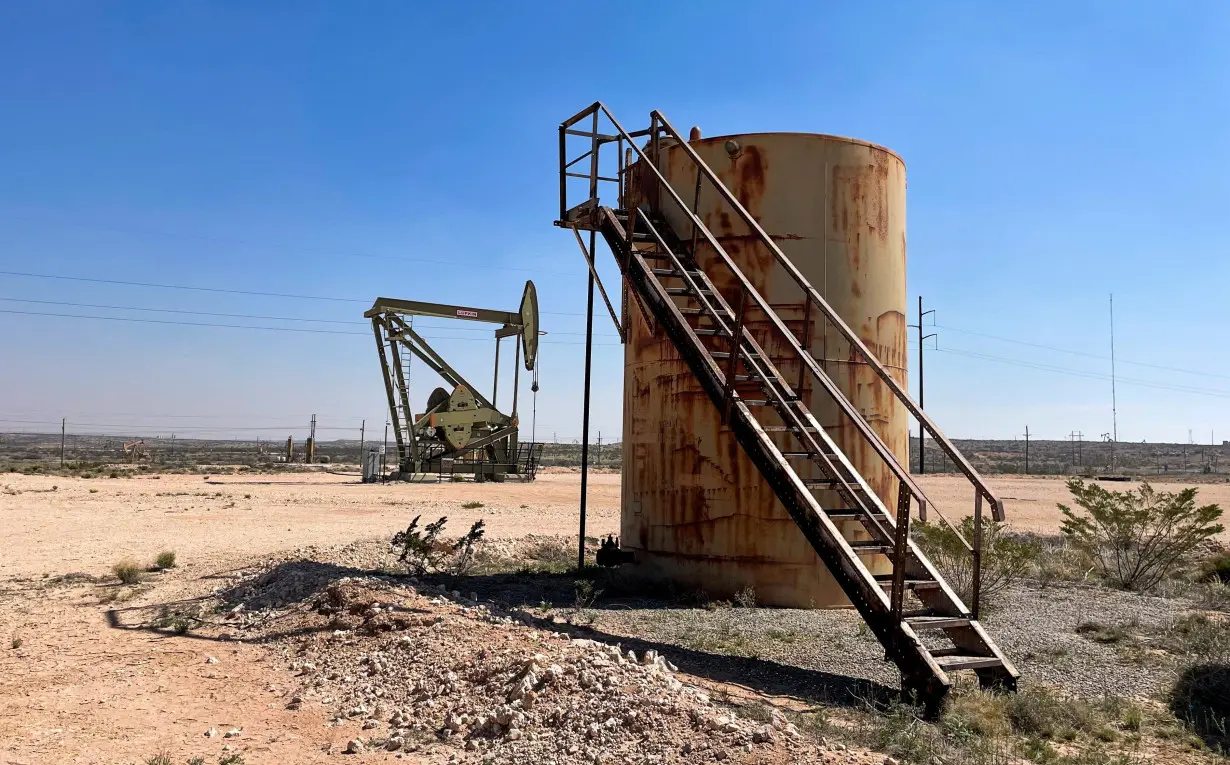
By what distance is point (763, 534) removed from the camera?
9383 millimetres

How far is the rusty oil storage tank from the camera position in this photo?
30.8 feet

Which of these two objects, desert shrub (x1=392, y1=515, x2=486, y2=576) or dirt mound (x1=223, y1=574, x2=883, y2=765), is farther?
desert shrub (x1=392, y1=515, x2=486, y2=576)

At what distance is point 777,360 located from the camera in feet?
30.8

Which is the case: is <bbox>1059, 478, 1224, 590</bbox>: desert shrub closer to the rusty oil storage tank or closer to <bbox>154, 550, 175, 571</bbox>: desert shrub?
the rusty oil storage tank

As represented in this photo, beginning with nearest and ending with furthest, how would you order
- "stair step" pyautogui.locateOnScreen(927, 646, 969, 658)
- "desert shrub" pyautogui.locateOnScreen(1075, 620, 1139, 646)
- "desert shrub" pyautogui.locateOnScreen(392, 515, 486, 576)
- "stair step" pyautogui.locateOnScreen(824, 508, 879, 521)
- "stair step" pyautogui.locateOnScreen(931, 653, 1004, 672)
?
"stair step" pyautogui.locateOnScreen(931, 653, 1004, 672), "stair step" pyautogui.locateOnScreen(927, 646, 969, 658), "stair step" pyautogui.locateOnScreen(824, 508, 879, 521), "desert shrub" pyautogui.locateOnScreen(1075, 620, 1139, 646), "desert shrub" pyautogui.locateOnScreen(392, 515, 486, 576)

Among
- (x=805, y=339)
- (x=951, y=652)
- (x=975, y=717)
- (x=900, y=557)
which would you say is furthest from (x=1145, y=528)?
(x=975, y=717)

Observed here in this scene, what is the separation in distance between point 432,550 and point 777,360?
555 centimetres

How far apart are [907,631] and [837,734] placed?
1.11m

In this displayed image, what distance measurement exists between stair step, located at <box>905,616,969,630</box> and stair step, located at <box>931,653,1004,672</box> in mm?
199

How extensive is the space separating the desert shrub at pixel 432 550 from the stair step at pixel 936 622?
18.5ft

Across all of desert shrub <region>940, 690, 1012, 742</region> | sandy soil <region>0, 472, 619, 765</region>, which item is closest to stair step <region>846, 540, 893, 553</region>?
desert shrub <region>940, 690, 1012, 742</region>

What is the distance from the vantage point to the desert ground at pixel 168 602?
5.41 m

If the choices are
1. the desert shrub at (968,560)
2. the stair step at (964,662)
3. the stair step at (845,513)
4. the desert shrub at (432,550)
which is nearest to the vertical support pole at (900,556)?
the stair step at (964,662)

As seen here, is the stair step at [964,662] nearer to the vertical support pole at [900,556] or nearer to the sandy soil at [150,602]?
the vertical support pole at [900,556]
